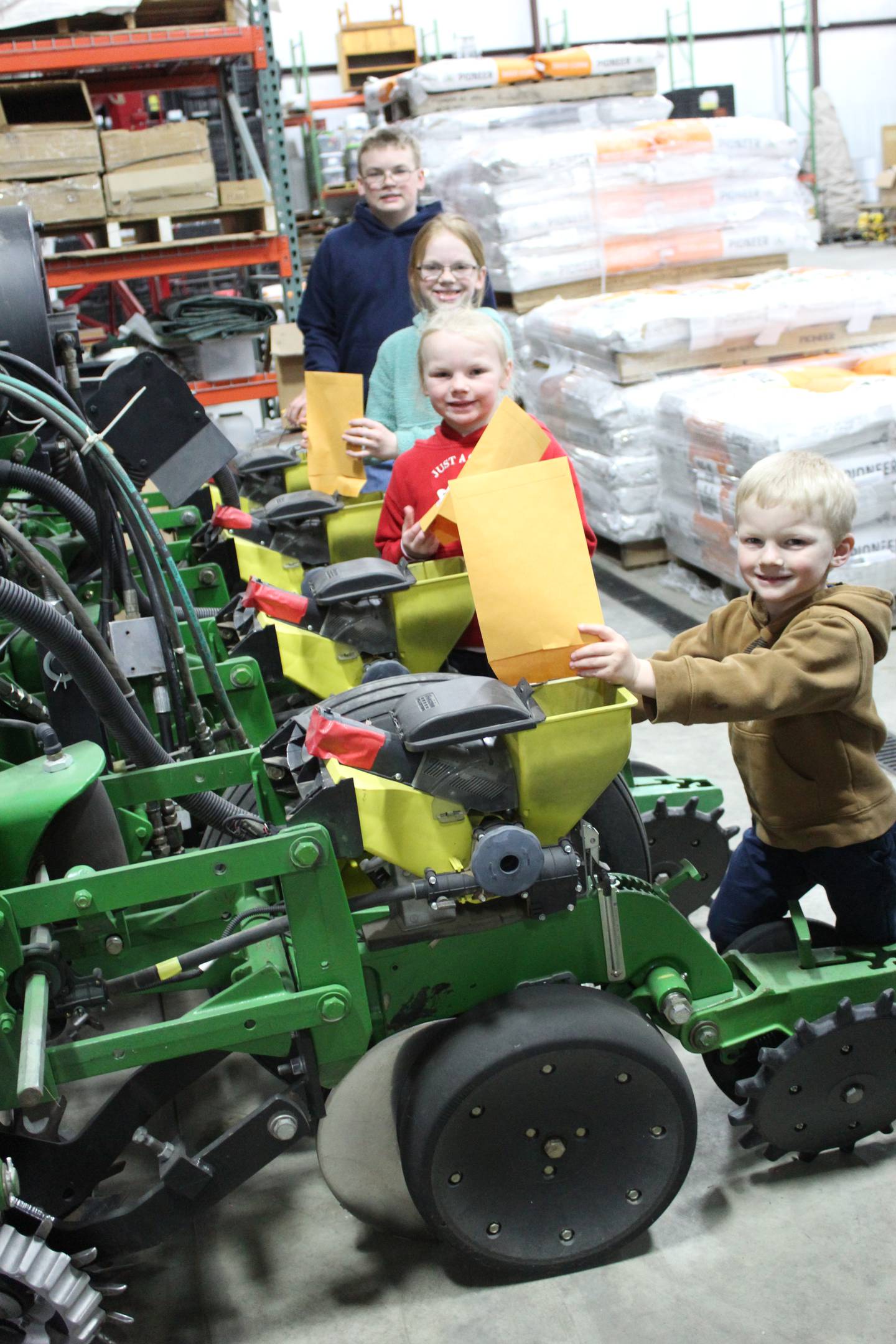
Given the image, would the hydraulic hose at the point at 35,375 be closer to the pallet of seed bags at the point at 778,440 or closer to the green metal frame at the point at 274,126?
the pallet of seed bags at the point at 778,440

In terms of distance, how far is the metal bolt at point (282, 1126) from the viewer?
163 cm

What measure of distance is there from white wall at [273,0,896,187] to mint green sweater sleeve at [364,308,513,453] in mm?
10560

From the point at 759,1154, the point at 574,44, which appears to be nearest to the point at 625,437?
the point at 759,1154

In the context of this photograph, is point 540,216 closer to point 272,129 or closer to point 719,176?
point 719,176

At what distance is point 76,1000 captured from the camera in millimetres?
1659

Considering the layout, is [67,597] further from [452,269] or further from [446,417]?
[452,269]

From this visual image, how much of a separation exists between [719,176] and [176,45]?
2479mm

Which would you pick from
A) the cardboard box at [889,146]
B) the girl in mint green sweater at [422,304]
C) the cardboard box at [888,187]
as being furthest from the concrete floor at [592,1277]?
the cardboard box at [889,146]

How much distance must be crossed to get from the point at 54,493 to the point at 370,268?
1851mm

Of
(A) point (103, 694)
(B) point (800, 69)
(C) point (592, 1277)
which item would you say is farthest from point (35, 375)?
(B) point (800, 69)

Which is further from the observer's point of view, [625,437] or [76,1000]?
[625,437]

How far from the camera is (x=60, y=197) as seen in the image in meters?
5.23

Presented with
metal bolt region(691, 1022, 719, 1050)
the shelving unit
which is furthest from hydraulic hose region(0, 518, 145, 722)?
the shelving unit

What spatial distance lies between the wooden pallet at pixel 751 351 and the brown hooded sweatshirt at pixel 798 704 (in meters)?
3.06
